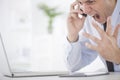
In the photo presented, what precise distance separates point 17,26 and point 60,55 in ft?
1.73

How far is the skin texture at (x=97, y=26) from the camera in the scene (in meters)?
1.65

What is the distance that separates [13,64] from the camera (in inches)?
80.2

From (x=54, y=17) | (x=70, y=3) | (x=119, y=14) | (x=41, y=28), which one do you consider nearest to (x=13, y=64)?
(x=41, y=28)

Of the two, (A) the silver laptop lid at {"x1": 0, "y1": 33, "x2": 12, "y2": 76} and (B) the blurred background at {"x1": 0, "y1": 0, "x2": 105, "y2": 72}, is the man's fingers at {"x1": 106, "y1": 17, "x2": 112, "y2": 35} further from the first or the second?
(A) the silver laptop lid at {"x1": 0, "y1": 33, "x2": 12, "y2": 76}

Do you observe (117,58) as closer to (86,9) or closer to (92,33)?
(92,33)

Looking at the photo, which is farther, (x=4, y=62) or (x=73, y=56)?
(x=73, y=56)

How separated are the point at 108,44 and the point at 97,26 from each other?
178 millimetres

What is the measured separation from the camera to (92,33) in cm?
169

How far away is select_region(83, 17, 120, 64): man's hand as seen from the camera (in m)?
1.64

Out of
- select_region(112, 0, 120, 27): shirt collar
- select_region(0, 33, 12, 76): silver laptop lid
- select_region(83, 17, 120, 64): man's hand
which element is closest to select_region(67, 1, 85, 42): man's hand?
select_region(83, 17, 120, 64): man's hand

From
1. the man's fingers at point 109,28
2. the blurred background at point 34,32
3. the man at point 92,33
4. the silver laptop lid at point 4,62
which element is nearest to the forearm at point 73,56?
the man at point 92,33

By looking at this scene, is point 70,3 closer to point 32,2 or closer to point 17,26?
point 32,2

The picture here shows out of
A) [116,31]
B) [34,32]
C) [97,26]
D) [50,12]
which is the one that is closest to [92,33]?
[97,26]

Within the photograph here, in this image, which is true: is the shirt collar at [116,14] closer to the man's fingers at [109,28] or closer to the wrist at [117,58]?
the man's fingers at [109,28]
